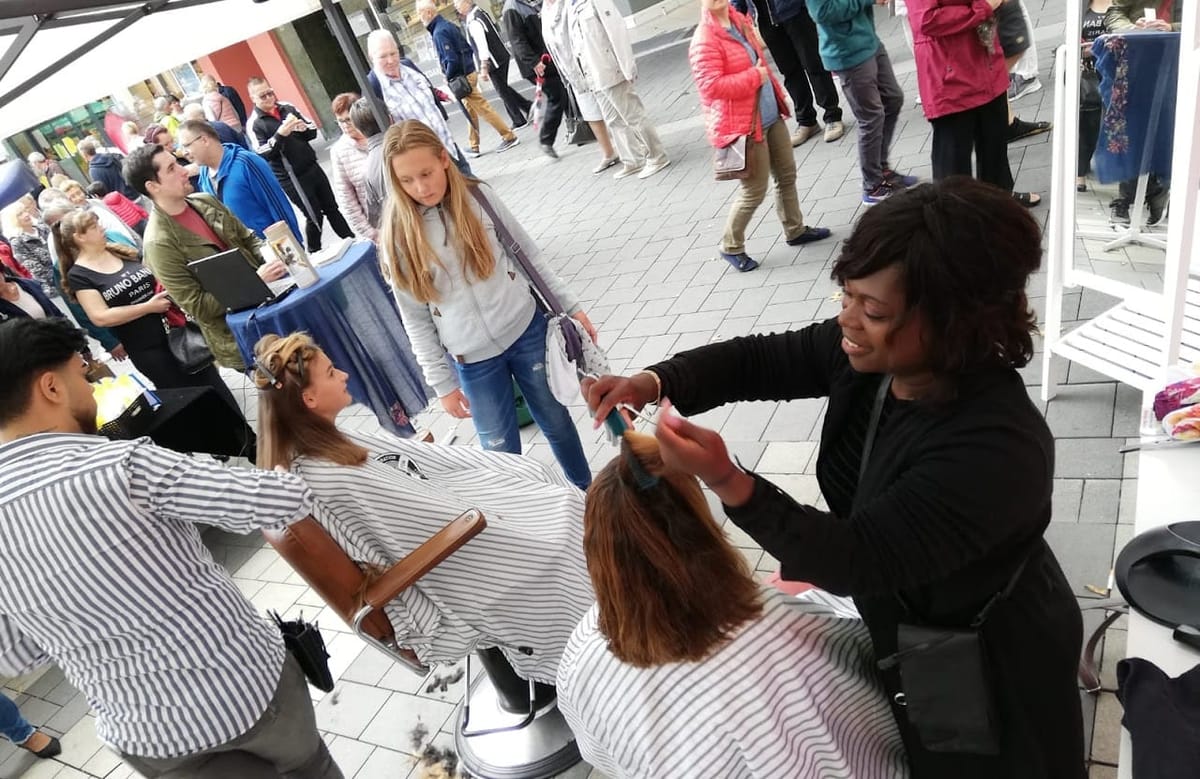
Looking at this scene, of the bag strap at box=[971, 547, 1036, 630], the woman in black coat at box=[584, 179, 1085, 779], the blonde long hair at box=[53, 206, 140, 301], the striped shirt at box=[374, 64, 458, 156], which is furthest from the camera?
the striped shirt at box=[374, 64, 458, 156]

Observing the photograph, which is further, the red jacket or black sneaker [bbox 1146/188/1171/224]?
the red jacket

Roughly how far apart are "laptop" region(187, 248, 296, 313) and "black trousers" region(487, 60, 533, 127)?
7352 millimetres

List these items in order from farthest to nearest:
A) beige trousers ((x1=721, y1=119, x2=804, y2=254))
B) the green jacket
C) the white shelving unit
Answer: beige trousers ((x1=721, y1=119, x2=804, y2=254)) → the green jacket → the white shelving unit

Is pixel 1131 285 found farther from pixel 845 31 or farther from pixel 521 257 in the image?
pixel 845 31

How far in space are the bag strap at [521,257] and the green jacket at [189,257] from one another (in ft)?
6.70

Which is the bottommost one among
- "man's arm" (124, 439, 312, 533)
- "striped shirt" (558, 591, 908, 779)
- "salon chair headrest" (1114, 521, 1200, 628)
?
"salon chair headrest" (1114, 521, 1200, 628)

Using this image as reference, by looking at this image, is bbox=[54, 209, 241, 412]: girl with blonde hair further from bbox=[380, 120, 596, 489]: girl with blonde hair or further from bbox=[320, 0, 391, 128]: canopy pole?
bbox=[380, 120, 596, 489]: girl with blonde hair

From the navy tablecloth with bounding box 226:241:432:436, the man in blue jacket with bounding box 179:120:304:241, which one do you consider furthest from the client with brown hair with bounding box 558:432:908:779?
the man in blue jacket with bounding box 179:120:304:241

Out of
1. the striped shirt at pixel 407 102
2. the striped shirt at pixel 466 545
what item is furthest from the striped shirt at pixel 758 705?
the striped shirt at pixel 407 102

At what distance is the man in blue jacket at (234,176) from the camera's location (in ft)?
18.1

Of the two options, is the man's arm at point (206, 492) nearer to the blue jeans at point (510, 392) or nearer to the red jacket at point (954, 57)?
the blue jeans at point (510, 392)

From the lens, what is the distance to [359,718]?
10.5 feet

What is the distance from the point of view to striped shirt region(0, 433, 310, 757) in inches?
67.9

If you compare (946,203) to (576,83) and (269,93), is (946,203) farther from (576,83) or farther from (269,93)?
(269,93)
